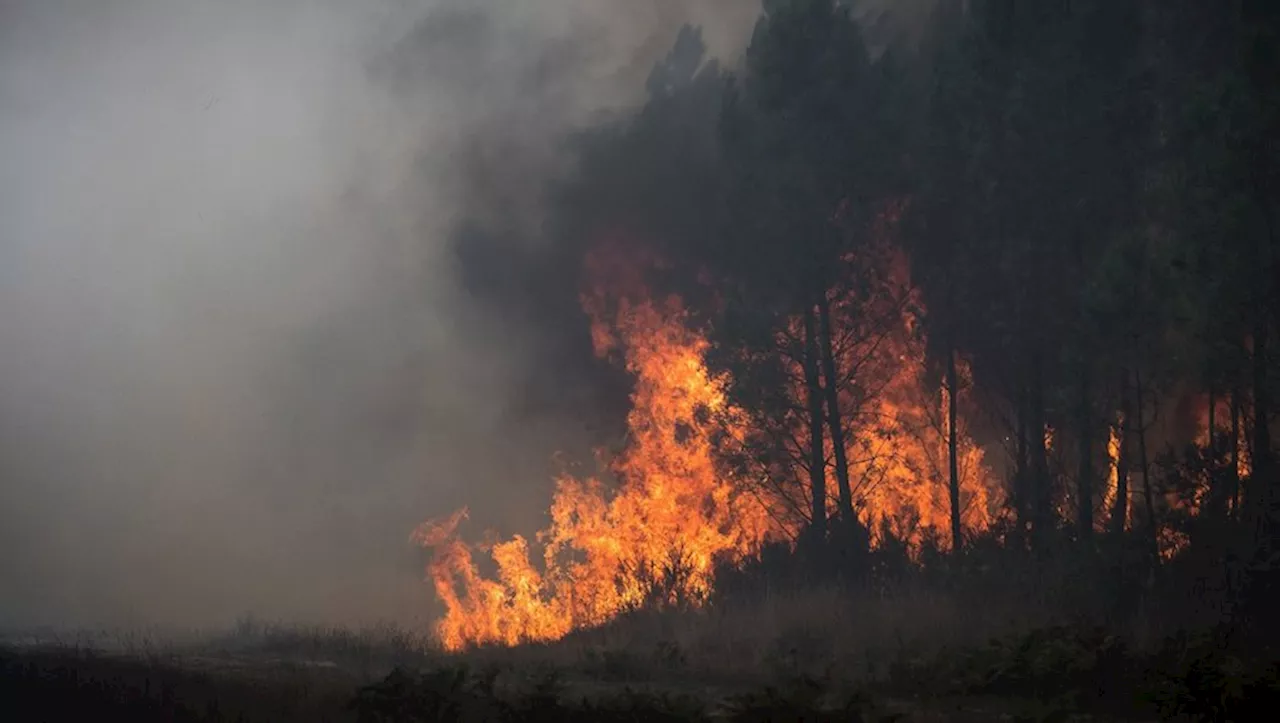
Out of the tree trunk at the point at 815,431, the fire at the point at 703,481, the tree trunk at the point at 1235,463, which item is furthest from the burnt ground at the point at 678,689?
the fire at the point at 703,481

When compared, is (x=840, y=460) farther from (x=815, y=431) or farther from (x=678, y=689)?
(x=678, y=689)

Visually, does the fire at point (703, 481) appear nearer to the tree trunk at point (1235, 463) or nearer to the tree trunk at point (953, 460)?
the tree trunk at point (953, 460)

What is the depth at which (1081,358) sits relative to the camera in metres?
22.2

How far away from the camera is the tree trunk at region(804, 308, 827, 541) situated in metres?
26.5

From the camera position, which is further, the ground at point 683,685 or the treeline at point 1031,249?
the treeline at point 1031,249

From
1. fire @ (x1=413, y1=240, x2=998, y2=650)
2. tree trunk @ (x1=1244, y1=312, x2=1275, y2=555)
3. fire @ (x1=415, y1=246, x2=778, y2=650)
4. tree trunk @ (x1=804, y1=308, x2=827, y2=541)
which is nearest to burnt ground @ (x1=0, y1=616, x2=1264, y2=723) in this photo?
tree trunk @ (x1=1244, y1=312, x2=1275, y2=555)

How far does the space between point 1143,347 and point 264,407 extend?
47.5 meters

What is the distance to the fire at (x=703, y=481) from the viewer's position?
27.3 metres

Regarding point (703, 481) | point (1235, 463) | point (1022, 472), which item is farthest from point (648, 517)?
point (1235, 463)

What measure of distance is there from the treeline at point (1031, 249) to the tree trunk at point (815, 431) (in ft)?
0.23

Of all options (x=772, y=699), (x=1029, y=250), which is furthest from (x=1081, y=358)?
(x=772, y=699)

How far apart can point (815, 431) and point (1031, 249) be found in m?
6.33

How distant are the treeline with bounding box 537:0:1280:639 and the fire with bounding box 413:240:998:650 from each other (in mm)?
459

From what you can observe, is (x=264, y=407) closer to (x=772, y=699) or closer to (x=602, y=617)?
(x=602, y=617)
